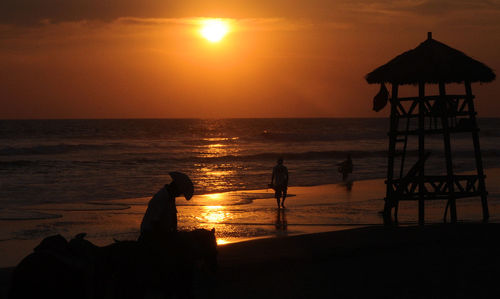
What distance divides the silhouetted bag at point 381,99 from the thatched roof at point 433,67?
472 mm

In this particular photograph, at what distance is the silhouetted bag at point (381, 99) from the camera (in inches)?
→ 663

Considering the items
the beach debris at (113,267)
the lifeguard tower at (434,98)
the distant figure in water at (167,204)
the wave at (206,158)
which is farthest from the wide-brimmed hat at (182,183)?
the wave at (206,158)

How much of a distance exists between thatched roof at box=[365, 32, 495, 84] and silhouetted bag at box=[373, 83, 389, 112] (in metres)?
0.47

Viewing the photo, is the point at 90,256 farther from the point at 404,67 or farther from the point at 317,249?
the point at 404,67

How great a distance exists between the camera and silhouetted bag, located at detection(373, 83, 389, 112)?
16844 millimetres

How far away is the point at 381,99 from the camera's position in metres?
16.9

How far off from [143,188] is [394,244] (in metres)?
17.1

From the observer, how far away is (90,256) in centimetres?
717

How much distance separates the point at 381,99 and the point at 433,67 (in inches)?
69.0

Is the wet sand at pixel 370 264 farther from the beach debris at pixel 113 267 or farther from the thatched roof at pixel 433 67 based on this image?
the thatched roof at pixel 433 67

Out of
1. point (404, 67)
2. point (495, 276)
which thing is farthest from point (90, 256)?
point (404, 67)

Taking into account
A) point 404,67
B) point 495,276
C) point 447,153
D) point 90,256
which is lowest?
point 495,276

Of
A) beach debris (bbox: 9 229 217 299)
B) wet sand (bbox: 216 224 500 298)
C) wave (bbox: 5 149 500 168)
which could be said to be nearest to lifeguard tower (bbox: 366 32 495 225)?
wet sand (bbox: 216 224 500 298)

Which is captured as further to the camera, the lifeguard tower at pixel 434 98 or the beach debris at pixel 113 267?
the lifeguard tower at pixel 434 98
